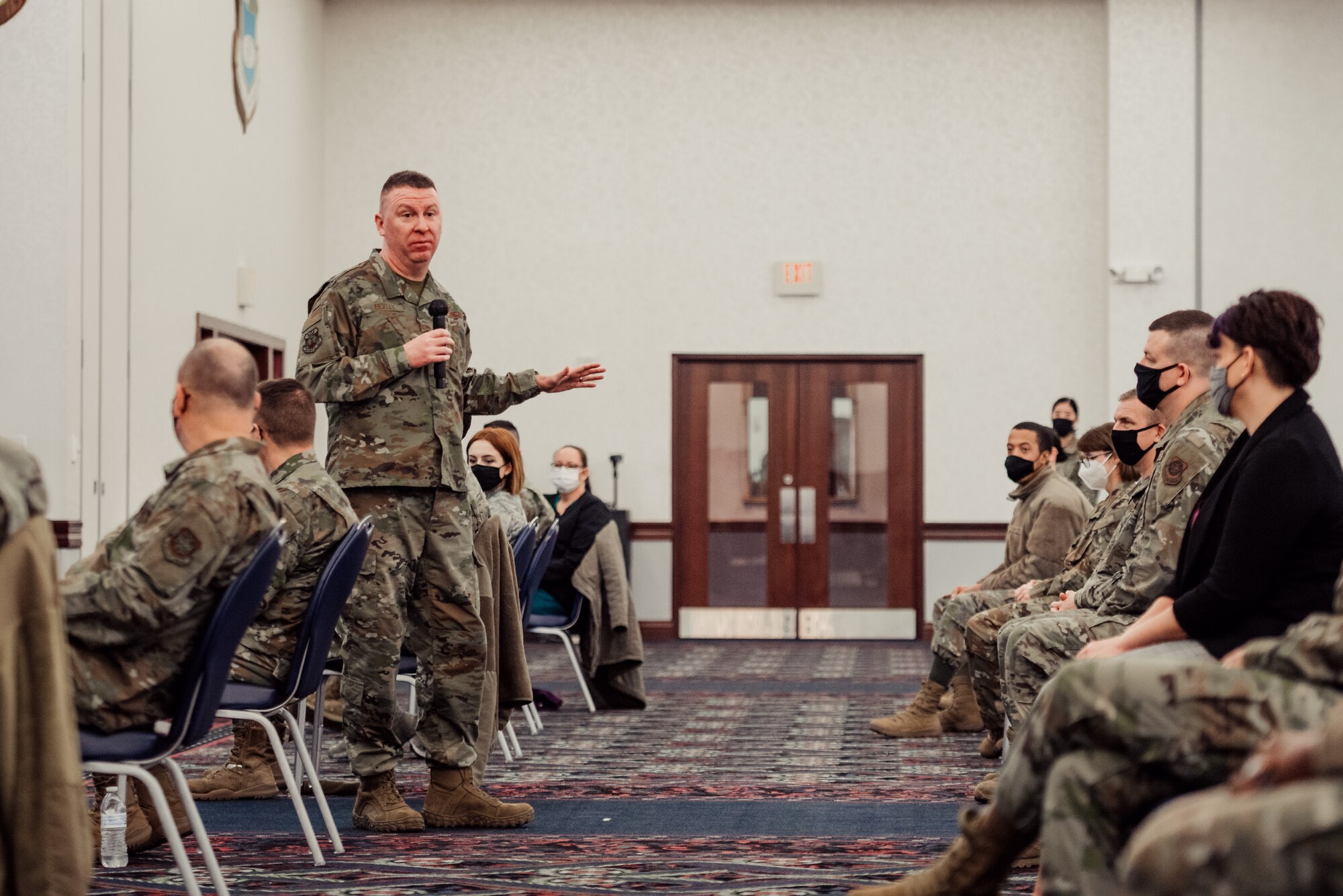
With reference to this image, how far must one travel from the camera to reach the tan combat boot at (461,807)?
3.84m

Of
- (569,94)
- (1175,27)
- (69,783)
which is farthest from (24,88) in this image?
(1175,27)

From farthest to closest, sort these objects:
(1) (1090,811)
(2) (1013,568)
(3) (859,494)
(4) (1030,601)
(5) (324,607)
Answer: (3) (859,494) < (2) (1013,568) < (4) (1030,601) < (5) (324,607) < (1) (1090,811)

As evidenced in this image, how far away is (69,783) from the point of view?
2.03 metres

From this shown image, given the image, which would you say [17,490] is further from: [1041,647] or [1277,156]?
[1277,156]

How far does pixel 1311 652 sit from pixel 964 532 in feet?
29.4

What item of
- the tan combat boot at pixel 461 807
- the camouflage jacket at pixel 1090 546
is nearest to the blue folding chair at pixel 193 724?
the tan combat boot at pixel 461 807

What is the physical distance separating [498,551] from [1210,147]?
7865mm

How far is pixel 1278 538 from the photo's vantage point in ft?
8.41

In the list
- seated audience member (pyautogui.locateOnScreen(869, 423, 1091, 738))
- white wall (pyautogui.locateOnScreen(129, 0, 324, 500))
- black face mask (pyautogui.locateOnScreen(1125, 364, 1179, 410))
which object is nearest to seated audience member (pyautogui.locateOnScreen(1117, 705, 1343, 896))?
black face mask (pyautogui.locateOnScreen(1125, 364, 1179, 410))

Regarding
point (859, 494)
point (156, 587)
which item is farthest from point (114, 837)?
point (859, 494)

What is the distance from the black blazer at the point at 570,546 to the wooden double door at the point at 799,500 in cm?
412

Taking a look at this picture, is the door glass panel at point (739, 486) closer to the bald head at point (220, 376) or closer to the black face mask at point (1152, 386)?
the black face mask at point (1152, 386)

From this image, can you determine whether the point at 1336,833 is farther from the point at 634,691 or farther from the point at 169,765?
the point at 634,691

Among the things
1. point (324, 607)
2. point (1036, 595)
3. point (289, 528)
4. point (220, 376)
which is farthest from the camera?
point (1036, 595)
